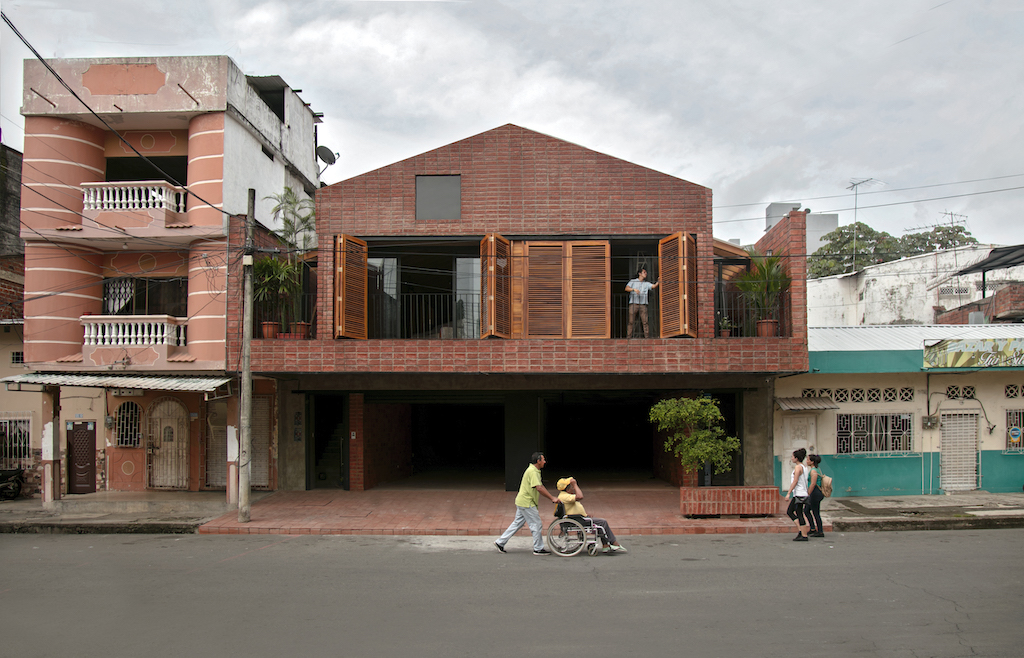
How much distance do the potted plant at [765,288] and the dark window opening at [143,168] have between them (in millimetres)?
13622

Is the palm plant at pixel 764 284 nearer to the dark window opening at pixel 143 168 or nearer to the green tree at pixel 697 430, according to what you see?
the green tree at pixel 697 430

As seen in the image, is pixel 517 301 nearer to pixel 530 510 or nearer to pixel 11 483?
pixel 530 510

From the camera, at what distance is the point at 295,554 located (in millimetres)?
10469

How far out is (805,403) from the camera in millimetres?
15148

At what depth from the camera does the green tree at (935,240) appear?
34844mm

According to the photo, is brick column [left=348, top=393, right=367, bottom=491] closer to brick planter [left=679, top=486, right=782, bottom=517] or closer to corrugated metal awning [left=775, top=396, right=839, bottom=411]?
brick planter [left=679, top=486, right=782, bottom=517]

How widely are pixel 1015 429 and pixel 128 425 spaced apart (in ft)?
70.0

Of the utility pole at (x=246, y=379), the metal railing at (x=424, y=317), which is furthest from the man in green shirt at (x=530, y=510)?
the utility pole at (x=246, y=379)

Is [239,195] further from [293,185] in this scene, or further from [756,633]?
[756,633]

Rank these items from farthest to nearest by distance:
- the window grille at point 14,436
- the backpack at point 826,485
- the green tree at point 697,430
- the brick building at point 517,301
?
the window grille at point 14,436
the brick building at point 517,301
the green tree at point 697,430
the backpack at point 826,485

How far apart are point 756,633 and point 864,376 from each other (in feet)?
34.8

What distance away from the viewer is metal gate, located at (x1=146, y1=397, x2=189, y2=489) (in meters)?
16.8

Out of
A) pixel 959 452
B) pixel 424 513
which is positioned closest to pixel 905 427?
pixel 959 452

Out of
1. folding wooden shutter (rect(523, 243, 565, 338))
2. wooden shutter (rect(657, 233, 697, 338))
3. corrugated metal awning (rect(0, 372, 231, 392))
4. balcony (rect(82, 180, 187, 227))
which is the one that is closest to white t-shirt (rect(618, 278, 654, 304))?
wooden shutter (rect(657, 233, 697, 338))
